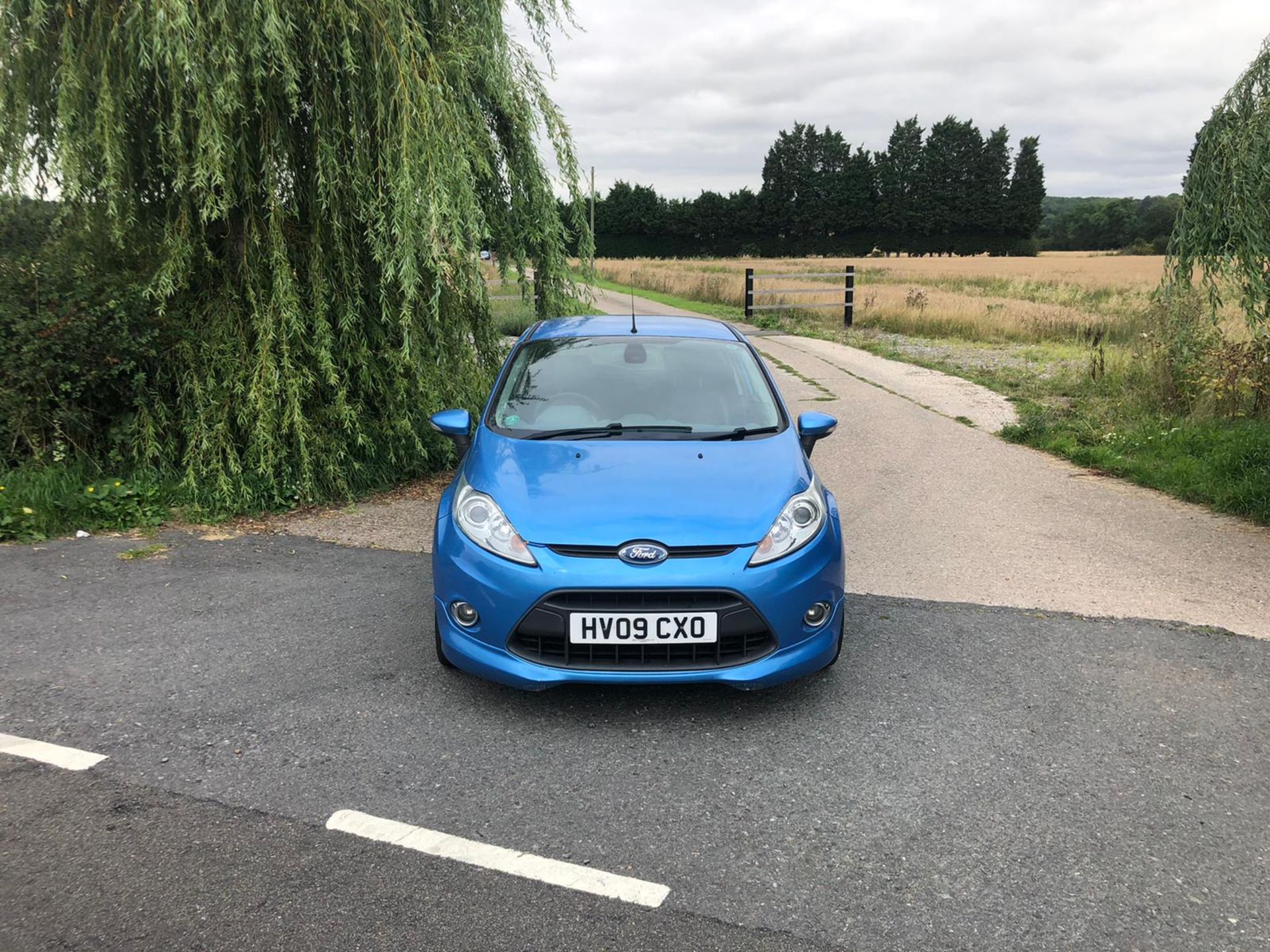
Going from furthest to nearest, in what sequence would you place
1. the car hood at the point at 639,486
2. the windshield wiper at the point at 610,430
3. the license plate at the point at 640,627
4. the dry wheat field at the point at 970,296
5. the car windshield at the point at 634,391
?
1. the dry wheat field at the point at 970,296
2. the car windshield at the point at 634,391
3. the windshield wiper at the point at 610,430
4. the car hood at the point at 639,486
5. the license plate at the point at 640,627

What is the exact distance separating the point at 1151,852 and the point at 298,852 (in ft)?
8.72

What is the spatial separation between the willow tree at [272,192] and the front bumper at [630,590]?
3.34m

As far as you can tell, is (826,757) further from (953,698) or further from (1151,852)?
(1151,852)

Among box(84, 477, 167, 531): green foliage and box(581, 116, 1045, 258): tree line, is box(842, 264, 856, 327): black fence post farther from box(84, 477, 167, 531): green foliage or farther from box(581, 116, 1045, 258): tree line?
box(581, 116, 1045, 258): tree line

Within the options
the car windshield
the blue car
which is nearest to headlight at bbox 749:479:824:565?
the blue car

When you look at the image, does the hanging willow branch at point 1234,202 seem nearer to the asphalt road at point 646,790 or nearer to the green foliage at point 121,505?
the asphalt road at point 646,790

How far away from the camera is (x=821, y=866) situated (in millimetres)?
2674

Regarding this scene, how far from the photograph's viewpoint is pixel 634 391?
4.76m

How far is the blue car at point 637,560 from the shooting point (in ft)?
11.0

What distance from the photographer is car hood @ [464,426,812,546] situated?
138 inches

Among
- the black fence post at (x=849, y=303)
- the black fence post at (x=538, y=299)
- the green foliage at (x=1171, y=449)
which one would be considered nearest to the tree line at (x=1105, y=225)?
the black fence post at (x=849, y=303)

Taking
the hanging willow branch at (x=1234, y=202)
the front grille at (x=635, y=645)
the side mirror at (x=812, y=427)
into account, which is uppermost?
the hanging willow branch at (x=1234, y=202)

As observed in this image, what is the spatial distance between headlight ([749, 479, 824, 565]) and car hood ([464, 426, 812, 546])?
1.6 inches

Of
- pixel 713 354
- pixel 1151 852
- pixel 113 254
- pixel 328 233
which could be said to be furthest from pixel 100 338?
pixel 1151 852
